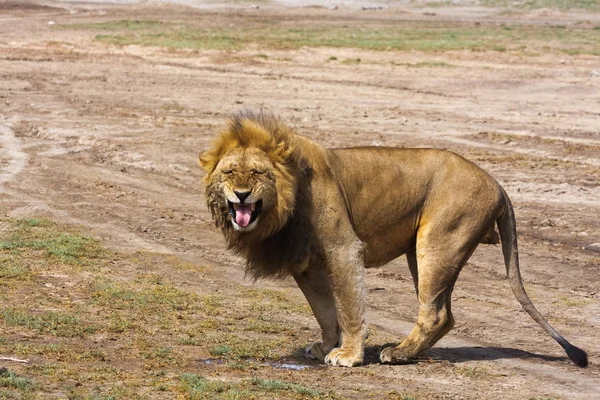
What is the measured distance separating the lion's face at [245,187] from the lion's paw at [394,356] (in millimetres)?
1475

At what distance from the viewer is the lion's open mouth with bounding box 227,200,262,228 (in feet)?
24.7

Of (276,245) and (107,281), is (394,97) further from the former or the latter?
(276,245)

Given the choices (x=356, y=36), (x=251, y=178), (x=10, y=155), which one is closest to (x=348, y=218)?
(x=251, y=178)

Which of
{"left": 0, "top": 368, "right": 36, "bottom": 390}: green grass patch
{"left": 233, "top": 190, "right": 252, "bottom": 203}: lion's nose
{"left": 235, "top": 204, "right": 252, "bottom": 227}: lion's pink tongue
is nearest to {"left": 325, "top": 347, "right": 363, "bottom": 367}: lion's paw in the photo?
{"left": 235, "top": 204, "right": 252, "bottom": 227}: lion's pink tongue

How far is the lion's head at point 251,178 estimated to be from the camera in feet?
24.9

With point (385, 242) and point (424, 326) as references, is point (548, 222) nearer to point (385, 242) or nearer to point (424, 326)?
point (385, 242)

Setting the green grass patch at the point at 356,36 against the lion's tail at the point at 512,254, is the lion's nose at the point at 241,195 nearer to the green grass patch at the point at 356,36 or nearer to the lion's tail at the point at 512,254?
the lion's tail at the point at 512,254

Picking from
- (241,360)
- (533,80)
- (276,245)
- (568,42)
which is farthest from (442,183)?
(568,42)

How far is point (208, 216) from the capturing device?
1434cm

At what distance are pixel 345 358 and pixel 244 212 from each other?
1.40 meters

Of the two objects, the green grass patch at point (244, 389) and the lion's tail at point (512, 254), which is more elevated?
the lion's tail at point (512, 254)

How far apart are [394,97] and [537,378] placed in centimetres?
1601

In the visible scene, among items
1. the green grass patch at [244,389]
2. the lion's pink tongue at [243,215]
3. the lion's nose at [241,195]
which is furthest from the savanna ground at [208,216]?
the lion's nose at [241,195]

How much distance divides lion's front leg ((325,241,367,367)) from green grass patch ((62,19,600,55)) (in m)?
22.7
